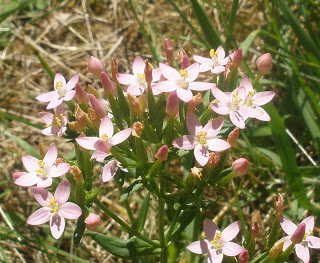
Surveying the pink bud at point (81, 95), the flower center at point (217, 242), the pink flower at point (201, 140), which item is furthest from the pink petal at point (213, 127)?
the pink bud at point (81, 95)

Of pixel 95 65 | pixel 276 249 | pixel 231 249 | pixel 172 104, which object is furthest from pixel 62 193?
pixel 276 249

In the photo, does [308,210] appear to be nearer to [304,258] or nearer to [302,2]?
[304,258]

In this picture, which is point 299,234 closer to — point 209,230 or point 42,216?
point 209,230

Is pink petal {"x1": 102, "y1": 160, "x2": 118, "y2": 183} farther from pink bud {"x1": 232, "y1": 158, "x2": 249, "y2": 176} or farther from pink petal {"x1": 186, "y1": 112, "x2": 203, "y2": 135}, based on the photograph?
pink bud {"x1": 232, "y1": 158, "x2": 249, "y2": 176}

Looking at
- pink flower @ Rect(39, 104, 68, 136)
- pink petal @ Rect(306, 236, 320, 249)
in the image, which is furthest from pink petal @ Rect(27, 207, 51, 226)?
pink petal @ Rect(306, 236, 320, 249)

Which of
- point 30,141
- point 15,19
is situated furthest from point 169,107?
point 15,19

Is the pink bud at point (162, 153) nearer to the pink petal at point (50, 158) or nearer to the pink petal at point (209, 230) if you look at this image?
the pink petal at point (209, 230)

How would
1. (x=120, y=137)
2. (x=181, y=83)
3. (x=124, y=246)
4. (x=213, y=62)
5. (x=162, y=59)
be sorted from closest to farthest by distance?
(x=120, y=137) < (x=181, y=83) < (x=124, y=246) < (x=213, y=62) < (x=162, y=59)
